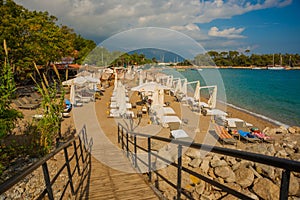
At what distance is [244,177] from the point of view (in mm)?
5598

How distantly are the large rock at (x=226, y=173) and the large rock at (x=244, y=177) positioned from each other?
0.14 meters

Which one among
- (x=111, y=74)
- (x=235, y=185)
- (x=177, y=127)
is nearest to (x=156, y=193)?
(x=235, y=185)

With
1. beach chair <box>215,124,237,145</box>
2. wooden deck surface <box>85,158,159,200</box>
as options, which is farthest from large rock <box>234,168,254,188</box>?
wooden deck surface <box>85,158,159,200</box>

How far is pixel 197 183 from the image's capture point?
18.2 feet

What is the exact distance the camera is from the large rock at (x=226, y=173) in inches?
224

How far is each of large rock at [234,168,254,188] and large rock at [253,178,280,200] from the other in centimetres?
18

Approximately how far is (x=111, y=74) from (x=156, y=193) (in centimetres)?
3281

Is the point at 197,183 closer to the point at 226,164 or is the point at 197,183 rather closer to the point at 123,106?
the point at 226,164

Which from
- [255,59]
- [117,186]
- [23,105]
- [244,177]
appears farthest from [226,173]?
[255,59]

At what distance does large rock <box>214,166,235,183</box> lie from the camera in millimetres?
5691

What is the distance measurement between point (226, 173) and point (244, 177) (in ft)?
1.55

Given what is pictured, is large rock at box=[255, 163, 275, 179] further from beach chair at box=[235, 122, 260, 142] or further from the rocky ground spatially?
beach chair at box=[235, 122, 260, 142]

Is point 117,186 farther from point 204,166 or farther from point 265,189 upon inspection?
point 265,189

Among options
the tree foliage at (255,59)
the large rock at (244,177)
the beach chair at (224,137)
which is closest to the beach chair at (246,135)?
the beach chair at (224,137)
